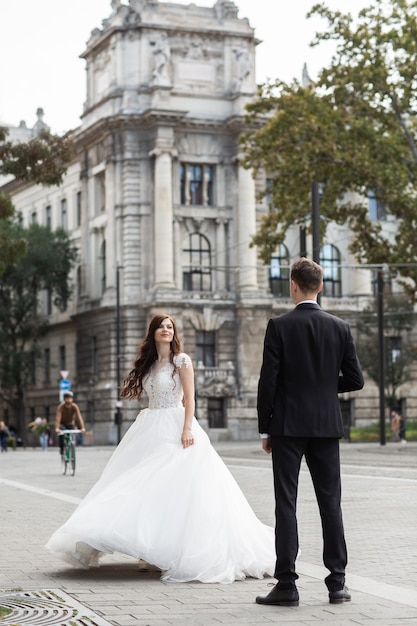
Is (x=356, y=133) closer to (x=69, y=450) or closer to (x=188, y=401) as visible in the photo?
(x=69, y=450)

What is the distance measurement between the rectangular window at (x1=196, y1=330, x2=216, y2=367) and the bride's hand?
2419 inches

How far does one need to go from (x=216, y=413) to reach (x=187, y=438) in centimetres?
6078

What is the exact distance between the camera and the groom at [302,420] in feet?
26.9

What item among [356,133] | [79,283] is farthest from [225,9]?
[356,133]

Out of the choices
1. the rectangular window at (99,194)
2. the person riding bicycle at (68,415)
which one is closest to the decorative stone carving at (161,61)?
the rectangular window at (99,194)

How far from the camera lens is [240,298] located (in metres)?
71.9

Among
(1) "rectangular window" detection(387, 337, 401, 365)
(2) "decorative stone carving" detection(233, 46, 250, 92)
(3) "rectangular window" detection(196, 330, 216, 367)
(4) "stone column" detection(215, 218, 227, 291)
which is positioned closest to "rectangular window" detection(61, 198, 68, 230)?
(4) "stone column" detection(215, 218, 227, 291)

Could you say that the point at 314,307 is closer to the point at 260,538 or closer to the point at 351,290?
the point at 260,538

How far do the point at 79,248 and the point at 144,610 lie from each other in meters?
70.0

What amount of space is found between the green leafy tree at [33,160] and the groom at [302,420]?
1209 inches

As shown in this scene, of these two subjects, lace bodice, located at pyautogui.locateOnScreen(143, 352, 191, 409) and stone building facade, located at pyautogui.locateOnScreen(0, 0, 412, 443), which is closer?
lace bodice, located at pyautogui.locateOnScreen(143, 352, 191, 409)

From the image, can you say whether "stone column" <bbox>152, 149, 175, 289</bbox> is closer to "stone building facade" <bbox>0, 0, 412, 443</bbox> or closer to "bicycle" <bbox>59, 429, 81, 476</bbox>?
"stone building facade" <bbox>0, 0, 412, 443</bbox>

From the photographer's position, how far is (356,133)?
42.3m

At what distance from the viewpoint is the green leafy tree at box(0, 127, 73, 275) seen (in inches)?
1539
